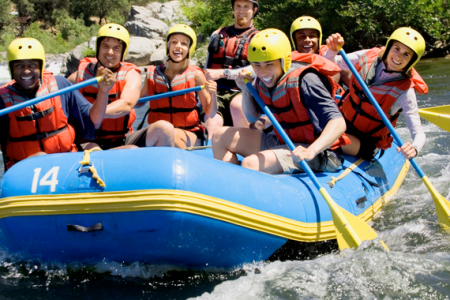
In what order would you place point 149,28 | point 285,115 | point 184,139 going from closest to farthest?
point 285,115
point 184,139
point 149,28

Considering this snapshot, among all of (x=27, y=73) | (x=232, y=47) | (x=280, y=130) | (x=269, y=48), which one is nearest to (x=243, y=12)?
(x=232, y=47)

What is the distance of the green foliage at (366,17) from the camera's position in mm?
13266

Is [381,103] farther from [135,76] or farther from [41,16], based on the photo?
[41,16]

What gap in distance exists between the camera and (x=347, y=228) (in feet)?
9.61

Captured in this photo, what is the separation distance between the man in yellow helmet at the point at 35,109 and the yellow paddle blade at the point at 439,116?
9.32ft

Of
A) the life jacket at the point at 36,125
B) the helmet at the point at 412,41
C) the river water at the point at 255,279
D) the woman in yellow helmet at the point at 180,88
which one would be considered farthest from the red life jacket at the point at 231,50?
the river water at the point at 255,279

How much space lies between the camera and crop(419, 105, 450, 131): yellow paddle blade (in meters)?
4.34

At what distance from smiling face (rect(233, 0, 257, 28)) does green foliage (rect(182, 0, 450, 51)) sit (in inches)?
380

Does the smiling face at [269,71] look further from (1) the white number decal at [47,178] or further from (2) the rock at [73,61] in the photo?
(2) the rock at [73,61]

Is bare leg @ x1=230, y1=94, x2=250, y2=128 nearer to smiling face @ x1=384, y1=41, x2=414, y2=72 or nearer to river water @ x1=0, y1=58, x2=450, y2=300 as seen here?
smiling face @ x1=384, y1=41, x2=414, y2=72

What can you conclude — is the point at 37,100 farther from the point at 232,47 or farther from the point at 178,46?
the point at 232,47

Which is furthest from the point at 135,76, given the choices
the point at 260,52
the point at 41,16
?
the point at 41,16

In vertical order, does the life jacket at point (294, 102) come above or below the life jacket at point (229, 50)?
below

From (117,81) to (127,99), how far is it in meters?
0.31
